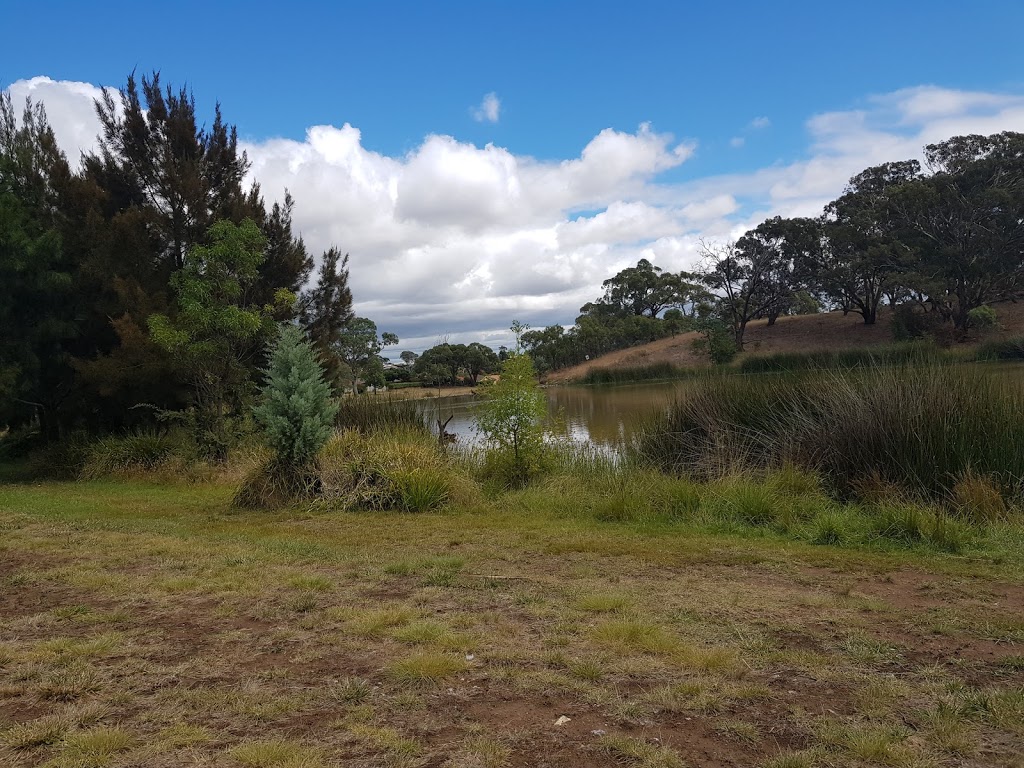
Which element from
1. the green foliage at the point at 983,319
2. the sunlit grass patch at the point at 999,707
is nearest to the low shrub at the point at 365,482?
the sunlit grass patch at the point at 999,707

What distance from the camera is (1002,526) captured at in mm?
6770

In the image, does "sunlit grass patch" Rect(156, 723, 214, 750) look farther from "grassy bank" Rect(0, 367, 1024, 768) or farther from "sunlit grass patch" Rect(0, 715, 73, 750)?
"sunlit grass patch" Rect(0, 715, 73, 750)

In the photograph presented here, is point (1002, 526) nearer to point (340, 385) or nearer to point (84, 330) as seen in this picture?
point (340, 385)

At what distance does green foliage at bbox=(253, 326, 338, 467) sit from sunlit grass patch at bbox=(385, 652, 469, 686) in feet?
21.5

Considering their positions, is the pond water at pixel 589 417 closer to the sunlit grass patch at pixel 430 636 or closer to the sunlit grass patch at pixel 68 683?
the sunlit grass patch at pixel 430 636

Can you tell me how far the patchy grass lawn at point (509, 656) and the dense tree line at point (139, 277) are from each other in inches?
289

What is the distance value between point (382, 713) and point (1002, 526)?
658cm

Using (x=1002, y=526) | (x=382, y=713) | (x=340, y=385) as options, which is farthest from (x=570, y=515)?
(x=340, y=385)

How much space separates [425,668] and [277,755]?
0.93 meters

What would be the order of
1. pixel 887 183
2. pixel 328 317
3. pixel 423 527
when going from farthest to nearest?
1. pixel 887 183
2. pixel 328 317
3. pixel 423 527

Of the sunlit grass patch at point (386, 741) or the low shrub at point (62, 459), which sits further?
the low shrub at point (62, 459)

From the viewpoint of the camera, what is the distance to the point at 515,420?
1070 centimetres

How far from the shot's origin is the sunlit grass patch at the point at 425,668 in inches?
131

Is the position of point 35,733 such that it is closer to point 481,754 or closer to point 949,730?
point 481,754
